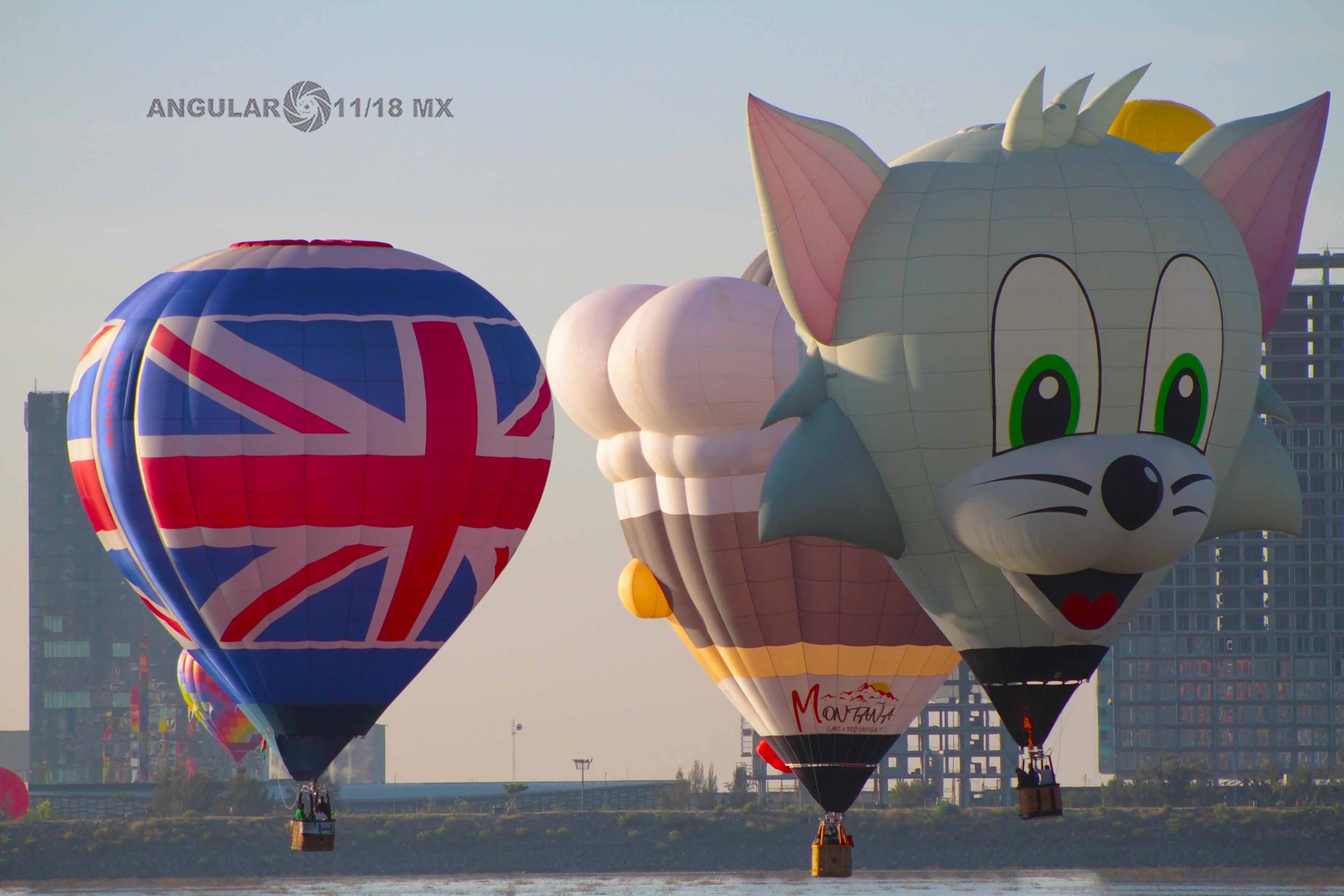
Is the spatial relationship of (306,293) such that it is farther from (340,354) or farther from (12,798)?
(12,798)

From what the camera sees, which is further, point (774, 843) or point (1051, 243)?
point (774, 843)

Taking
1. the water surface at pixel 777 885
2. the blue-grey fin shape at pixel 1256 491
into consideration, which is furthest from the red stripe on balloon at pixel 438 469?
the water surface at pixel 777 885

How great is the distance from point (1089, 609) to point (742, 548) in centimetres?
907

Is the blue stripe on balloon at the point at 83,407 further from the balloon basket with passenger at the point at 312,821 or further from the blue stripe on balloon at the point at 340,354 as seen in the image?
the balloon basket with passenger at the point at 312,821

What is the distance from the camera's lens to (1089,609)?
3203 centimetres

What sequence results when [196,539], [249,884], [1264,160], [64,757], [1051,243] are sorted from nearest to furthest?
[1051,243]
[1264,160]
[196,539]
[249,884]
[64,757]

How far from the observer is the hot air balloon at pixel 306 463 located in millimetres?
39969

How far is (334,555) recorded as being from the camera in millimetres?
40219

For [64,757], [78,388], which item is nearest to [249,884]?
[78,388]

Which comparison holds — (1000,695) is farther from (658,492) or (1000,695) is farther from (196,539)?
(196,539)

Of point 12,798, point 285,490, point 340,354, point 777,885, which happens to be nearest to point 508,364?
point 340,354

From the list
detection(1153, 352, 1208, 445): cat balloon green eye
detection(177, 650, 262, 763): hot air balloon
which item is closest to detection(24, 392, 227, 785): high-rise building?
detection(177, 650, 262, 763): hot air balloon

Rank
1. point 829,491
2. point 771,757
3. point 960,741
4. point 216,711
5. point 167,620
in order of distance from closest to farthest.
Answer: point 829,491 → point 167,620 → point 771,757 → point 216,711 → point 960,741

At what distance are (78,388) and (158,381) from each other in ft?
8.02
